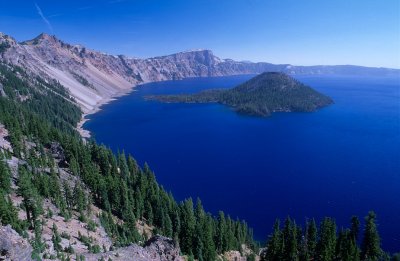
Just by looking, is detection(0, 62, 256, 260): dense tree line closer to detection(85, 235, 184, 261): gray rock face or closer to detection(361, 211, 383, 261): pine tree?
detection(85, 235, 184, 261): gray rock face

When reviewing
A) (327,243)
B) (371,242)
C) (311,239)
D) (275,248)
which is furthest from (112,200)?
(371,242)

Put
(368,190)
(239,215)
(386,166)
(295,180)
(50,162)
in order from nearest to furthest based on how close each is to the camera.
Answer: (50,162), (239,215), (368,190), (295,180), (386,166)

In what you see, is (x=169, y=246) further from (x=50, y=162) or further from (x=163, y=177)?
(x=163, y=177)

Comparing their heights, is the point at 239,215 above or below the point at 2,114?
below

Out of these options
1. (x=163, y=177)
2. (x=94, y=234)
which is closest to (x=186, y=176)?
(x=163, y=177)

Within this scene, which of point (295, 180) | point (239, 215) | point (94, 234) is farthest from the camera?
point (295, 180)

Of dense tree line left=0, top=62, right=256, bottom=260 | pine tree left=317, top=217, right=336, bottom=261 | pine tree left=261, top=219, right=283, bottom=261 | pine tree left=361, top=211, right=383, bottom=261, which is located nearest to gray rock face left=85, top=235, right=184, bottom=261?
dense tree line left=0, top=62, right=256, bottom=260

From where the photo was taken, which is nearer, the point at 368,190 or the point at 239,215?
the point at 239,215
